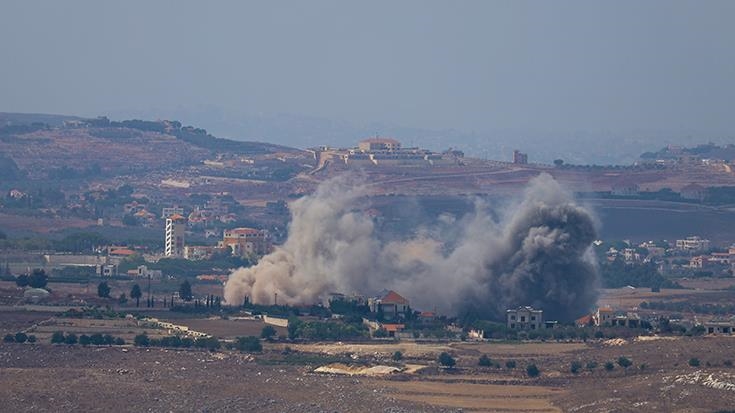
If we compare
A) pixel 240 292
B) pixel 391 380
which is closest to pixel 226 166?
pixel 240 292

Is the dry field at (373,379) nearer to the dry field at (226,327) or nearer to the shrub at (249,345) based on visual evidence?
the shrub at (249,345)

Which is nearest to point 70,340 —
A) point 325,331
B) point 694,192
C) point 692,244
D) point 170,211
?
point 325,331

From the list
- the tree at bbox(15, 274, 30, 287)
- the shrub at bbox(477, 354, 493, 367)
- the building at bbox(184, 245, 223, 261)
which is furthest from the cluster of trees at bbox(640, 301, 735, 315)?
the building at bbox(184, 245, 223, 261)

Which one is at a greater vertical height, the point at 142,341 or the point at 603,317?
the point at 603,317

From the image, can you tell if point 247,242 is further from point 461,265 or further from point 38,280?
point 461,265

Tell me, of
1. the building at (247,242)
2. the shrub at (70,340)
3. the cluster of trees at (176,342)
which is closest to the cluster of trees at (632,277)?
the building at (247,242)

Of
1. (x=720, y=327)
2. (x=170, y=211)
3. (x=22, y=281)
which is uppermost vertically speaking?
(x=170, y=211)

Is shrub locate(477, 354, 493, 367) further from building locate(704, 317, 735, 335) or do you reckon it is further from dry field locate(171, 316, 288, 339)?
building locate(704, 317, 735, 335)
